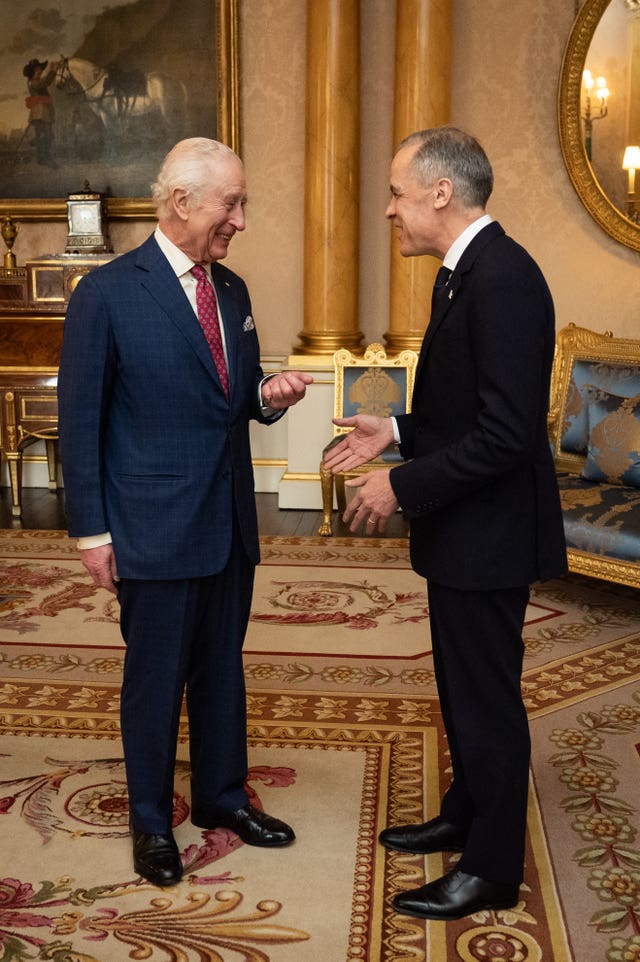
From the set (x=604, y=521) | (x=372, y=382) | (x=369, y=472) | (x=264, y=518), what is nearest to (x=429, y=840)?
(x=369, y=472)

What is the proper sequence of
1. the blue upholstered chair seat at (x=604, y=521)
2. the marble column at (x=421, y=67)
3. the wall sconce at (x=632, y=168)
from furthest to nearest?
the wall sconce at (x=632, y=168) < the marble column at (x=421, y=67) < the blue upholstered chair seat at (x=604, y=521)

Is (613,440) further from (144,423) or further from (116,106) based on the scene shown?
(116,106)

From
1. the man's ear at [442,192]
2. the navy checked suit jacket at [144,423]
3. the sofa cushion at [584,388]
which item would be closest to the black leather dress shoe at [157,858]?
the navy checked suit jacket at [144,423]

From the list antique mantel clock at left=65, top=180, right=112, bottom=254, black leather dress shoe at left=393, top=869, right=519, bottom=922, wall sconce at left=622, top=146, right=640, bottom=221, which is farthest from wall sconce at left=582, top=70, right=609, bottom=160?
black leather dress shoe at left=393, top=869, right=519, bottom=922

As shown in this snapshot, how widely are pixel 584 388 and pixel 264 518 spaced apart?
7.28 ft

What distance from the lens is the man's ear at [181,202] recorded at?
254cm

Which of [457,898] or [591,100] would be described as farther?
[591,100]

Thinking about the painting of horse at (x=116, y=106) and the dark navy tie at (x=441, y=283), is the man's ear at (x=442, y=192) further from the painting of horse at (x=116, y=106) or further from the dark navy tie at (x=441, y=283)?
the painting of horse at (x=116, y=106)

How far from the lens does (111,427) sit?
266cm

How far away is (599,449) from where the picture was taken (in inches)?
210

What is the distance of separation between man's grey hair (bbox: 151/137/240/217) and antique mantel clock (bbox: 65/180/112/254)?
195 inches

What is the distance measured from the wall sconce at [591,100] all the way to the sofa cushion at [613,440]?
2.35 metres

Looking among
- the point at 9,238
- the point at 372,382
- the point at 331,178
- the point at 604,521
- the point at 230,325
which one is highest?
the point at 331,178

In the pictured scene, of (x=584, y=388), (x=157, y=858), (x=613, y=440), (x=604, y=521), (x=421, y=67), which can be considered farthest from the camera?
(x=421, y=67)
